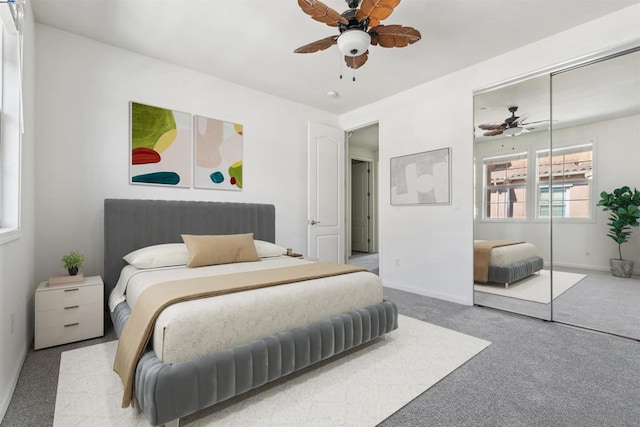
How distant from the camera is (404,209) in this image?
14.0ft

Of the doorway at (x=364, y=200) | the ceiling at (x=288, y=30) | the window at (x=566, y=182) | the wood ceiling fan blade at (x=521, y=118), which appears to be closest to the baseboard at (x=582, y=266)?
the window at (x=566, y=182)

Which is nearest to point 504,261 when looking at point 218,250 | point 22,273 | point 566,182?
point 566,182

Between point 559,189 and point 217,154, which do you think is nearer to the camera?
point 559,189

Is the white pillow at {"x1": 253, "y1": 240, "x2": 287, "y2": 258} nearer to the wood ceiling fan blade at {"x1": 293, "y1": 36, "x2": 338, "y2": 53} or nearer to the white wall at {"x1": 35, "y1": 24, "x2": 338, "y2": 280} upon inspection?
the white wall at {"x1": 35, "y1": 24, "x2": 338, "y2": 280}

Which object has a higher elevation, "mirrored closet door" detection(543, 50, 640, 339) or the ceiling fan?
the ceiling fan

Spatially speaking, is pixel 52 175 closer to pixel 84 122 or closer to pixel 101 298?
pixel 84 122

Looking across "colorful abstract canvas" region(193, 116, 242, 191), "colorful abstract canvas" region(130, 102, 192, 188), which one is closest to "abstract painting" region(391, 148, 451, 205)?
"colorful abstract canvas" region(193, 116, 242, 191)

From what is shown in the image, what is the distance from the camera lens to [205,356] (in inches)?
61.1

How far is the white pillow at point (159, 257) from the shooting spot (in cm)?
Result: 271

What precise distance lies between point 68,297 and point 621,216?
472 cm

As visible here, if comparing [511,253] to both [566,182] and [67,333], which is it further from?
[67,333]

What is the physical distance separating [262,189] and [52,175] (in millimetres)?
2235

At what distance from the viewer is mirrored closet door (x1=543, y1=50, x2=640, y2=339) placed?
2.61 meters

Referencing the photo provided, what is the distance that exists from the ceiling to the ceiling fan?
358 millimetres
